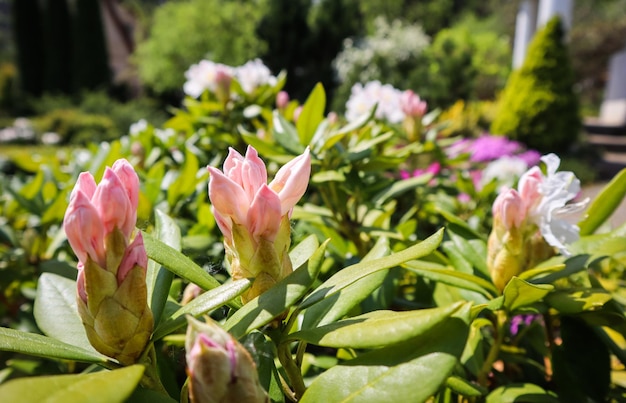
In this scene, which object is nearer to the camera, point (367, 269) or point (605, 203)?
point (367, 269)

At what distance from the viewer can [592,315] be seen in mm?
631

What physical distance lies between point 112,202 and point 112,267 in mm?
65

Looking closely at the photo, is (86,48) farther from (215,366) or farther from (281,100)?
(215,366)

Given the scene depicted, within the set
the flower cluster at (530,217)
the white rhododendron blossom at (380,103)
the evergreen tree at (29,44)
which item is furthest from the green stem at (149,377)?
the evergreen tree at (29,44)

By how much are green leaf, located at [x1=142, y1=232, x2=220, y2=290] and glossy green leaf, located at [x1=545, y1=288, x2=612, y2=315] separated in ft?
1.44

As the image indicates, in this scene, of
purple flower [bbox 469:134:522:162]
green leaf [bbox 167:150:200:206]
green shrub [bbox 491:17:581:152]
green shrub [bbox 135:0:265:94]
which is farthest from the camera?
green shrub [bbox 135:0:265:94]

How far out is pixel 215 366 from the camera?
14.0 inches

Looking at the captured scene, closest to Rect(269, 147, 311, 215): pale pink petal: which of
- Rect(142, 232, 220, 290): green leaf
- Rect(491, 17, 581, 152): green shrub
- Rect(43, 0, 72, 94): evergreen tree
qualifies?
Rect(142, 232, 220, 290): green leaf

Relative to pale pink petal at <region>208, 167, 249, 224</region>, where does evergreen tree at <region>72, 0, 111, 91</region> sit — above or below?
below

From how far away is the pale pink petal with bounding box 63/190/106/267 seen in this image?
1.33ft

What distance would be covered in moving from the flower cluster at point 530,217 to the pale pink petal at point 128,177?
48 centimetres

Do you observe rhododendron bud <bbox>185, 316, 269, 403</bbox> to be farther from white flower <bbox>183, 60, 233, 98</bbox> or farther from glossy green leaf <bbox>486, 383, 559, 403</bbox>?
white flower <bbox>183, 60, 233, 98</bbox>

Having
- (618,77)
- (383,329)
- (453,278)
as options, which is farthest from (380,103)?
(618,77)

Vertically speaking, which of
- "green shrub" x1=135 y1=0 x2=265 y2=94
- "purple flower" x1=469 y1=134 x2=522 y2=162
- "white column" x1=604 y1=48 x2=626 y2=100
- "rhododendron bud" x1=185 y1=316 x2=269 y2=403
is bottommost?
"white column" x1=604 y1=48 x2=626 y2=100
